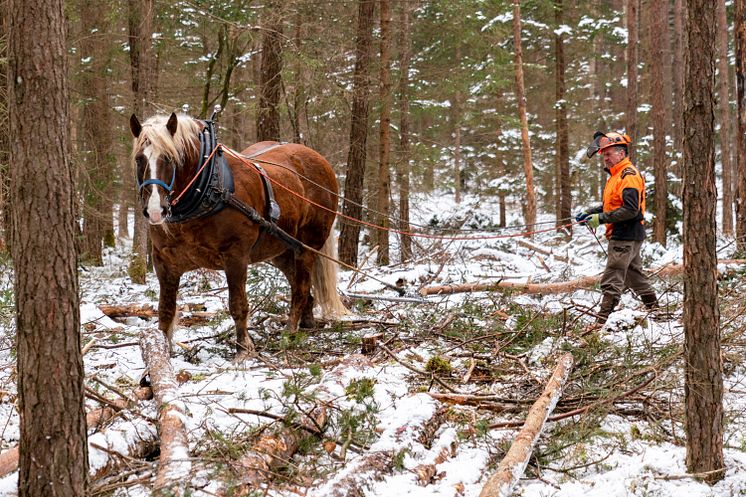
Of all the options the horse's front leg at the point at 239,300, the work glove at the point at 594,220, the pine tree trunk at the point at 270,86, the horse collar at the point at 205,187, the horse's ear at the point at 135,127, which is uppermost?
the pine tree trunk at the point at 270,86

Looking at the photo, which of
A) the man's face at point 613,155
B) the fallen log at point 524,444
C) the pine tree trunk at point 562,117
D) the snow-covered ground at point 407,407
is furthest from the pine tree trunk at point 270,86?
the pine tree trunk at point 562,117

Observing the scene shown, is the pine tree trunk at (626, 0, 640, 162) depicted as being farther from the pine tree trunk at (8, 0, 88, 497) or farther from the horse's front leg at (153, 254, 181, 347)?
the pine tree trunk at (8, 0, 88, 497)

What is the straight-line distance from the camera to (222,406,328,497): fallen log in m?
2.71

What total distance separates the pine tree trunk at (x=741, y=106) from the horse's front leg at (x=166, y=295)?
6.27m

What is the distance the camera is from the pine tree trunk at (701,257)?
2.83m

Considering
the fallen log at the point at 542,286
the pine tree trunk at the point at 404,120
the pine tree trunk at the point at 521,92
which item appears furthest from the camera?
the pine tree trunk at the point at 521,92

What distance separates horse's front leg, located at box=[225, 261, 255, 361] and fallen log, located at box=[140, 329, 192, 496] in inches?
38.8

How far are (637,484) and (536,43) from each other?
69.2 feet

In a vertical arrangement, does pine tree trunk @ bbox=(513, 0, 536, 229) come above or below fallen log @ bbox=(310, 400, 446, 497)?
above

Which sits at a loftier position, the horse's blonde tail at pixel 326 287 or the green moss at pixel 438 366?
the horse's blonde tail at pixel 326 287

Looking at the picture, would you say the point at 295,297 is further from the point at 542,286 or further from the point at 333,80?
the point at 333,80

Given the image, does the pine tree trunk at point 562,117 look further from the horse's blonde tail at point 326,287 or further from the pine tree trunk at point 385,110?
the horse's blonde tail at point 326,287

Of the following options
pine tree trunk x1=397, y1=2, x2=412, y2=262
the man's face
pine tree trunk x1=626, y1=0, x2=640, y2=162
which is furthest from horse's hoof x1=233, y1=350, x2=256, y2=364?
pine tree trunk x1=626, y1=0, x2=640, y2=162

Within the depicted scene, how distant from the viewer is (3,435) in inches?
121
